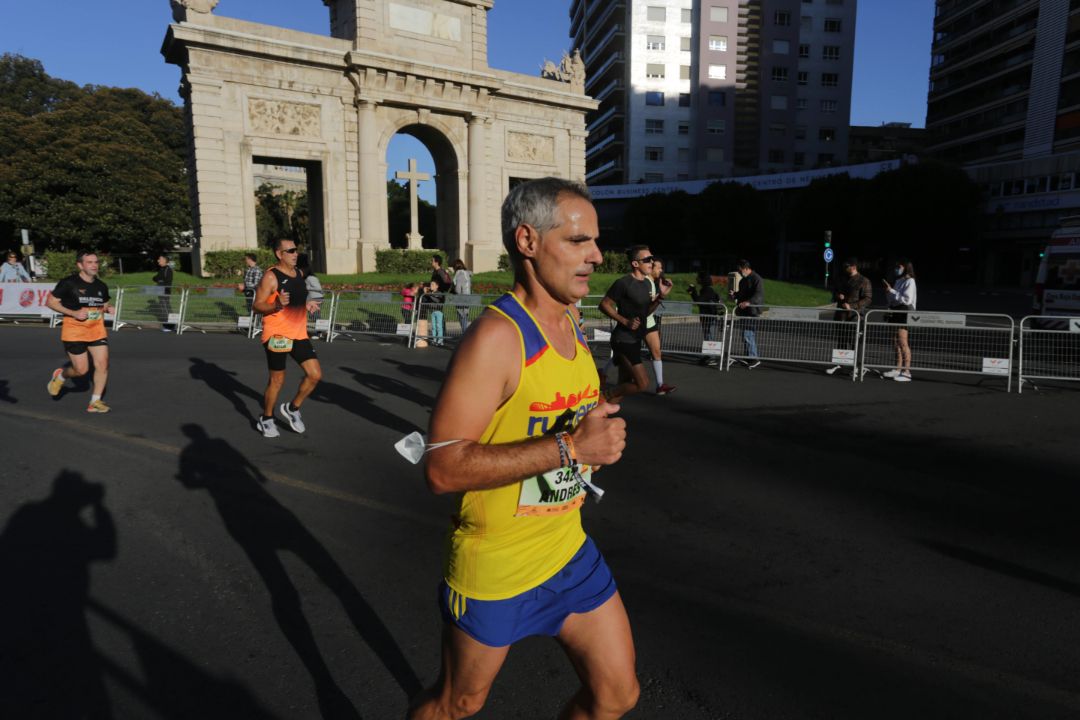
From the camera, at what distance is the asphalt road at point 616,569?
276 centimetres

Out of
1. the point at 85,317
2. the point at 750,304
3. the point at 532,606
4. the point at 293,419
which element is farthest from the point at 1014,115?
the point at 532,606

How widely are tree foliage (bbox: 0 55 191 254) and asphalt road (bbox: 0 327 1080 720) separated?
1533 inches

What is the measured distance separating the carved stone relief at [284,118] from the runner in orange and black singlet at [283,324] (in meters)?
23.2

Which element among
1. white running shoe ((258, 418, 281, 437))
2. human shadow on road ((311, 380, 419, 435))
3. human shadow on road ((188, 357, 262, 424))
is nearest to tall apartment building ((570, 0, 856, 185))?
human shadow on road ((188, 357, 262, 424))

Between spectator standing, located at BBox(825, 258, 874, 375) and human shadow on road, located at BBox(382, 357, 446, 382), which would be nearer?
human shadow on road, located at BBox(382, 357, 446, 382)

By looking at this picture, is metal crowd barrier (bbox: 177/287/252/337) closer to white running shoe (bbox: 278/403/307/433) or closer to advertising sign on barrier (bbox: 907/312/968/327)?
white running shoe (bbox: 278/403/307/433)

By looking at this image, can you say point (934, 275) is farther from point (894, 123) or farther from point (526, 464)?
point (526, 464)

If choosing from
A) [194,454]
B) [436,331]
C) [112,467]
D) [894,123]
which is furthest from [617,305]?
[894,123]

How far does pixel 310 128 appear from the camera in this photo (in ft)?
90.7

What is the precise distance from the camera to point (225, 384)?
371 inches

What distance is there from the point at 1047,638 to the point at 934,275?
53.4m

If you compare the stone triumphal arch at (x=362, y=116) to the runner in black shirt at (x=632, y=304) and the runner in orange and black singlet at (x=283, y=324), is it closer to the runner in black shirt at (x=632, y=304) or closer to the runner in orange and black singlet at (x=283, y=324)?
the runner in orange and black singlet at (x=283, y=324)

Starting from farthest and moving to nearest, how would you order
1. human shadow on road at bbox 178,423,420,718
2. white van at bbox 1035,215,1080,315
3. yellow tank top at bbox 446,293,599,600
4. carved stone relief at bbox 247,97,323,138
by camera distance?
carved stone relief at bbox 247,97,323,138, white van at bbox 1035,215,1080,315, human shadow on road at bbox 178,423,420,718, yellow tank top at bbox 446,293,599,600

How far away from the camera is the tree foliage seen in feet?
126
